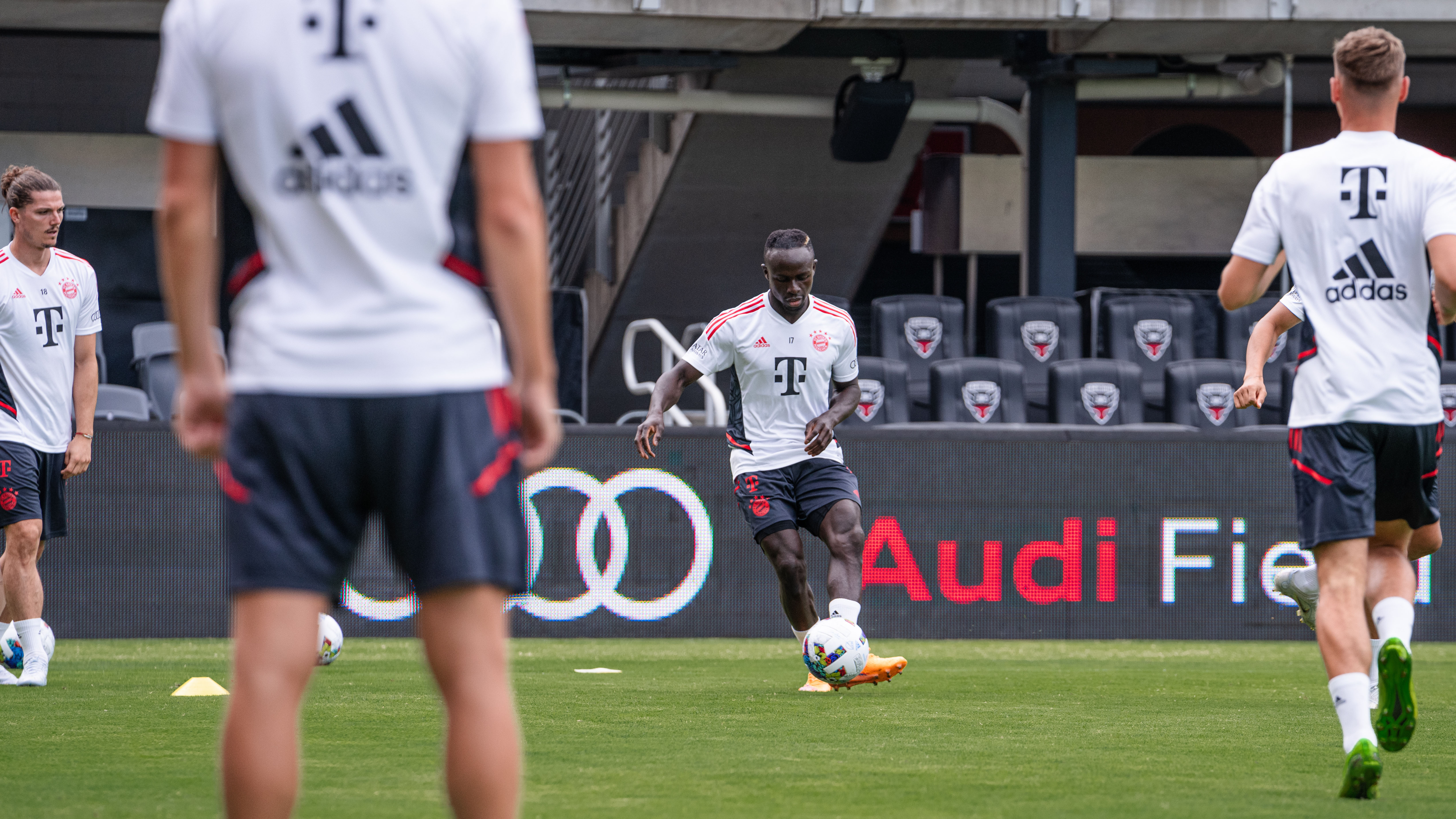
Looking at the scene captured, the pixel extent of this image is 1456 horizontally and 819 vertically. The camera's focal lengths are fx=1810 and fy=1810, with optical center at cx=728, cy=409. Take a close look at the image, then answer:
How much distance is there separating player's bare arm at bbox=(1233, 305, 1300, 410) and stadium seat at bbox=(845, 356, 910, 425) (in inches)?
295

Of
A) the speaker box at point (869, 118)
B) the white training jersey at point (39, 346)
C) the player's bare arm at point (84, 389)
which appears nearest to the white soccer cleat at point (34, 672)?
the player's bare arm at point (84, 389)

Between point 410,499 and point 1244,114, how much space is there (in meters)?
21.3

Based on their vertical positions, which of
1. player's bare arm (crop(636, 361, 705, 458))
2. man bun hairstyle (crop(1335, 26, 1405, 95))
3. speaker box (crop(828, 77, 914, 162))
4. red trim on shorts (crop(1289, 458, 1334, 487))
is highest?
speaker box (crop(828, 77, 914, 162))

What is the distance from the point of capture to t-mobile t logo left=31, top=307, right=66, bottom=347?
7.77m

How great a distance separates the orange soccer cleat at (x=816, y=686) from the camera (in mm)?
7762

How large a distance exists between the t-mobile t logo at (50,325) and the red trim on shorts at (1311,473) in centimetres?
535

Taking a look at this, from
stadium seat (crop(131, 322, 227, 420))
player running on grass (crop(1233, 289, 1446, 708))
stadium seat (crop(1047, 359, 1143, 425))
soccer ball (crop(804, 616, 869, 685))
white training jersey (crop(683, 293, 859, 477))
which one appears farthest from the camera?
stadium seat (crop(131, 322, 227, 420))

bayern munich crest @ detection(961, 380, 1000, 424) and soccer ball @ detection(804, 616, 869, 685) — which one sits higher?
bayern munich crest @ detection(961, 380, 1000, 424)

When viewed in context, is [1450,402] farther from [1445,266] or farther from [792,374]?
[1445,266]

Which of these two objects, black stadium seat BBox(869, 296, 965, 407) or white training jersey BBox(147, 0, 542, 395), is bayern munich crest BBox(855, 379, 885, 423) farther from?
white training jersey BBox(147, 0, 542, 395)

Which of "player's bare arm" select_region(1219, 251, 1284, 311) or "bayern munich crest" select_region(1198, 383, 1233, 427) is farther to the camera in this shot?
"bayern munich crest" select_region(1198, 383, 1233, 427)

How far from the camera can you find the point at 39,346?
778 centimetres

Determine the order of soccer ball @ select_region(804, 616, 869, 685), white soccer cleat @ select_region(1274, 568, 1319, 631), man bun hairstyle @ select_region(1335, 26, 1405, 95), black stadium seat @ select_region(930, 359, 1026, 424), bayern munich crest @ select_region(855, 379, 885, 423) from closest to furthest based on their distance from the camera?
man bun hairstyle @ select_region(1335, 26, 1405, 95) → white soccer cleat @ select_region(1274, 568, 1319, 631) → soccer ball @ select_region(804, 616, 869, 685) → bayern munich crest @ select_region(855, 379, 885, 423) → black stadium seat @ select_region(930, 359, 1026, 424)

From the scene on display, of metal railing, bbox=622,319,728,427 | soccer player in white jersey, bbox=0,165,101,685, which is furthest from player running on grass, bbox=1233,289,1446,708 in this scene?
metal railing, bbox=622,319,728,427
